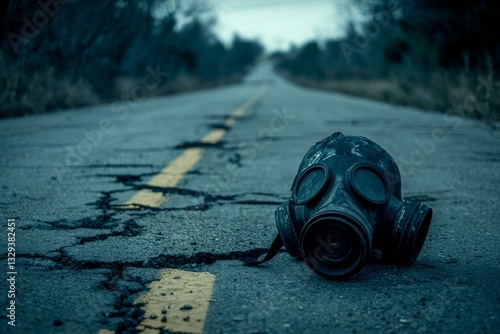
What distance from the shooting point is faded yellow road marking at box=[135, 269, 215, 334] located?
4.75ft

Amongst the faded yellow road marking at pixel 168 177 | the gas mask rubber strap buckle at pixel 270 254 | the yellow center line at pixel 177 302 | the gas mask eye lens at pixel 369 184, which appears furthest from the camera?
the faded yellow road marking at pixel 168 177

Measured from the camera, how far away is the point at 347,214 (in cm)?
161

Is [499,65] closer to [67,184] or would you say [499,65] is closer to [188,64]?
[67,184]

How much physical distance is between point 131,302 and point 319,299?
1.94 feet

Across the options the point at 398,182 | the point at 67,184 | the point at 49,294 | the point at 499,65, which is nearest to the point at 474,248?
the point at 398,182

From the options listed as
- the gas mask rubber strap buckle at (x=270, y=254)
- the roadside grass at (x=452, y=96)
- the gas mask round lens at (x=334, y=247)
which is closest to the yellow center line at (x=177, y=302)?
the gas mask rubber strap buckle at (x=270, y=254)

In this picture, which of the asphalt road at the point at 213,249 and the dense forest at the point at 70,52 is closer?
the asphalt road at the point at 213,249

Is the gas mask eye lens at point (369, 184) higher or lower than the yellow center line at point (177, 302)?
higher

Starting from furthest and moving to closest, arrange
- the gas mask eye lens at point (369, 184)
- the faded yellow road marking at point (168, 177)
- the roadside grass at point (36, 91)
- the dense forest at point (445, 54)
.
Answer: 1. the dense forest at point (445, 54)
2. the roadside grass at point (36, 91)
3. the faded yellow road marking at point (168, 177)
4. the gas mask eye lens at point (369, 184)

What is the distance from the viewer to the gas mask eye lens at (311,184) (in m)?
1.79

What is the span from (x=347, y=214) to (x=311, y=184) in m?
0.26

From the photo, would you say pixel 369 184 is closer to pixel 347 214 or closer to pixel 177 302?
pixel 347 214

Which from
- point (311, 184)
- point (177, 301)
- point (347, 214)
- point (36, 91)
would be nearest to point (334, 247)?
point (347, 214)

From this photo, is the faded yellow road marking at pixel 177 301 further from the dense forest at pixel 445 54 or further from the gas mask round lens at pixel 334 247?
the dense forest at pixel 445 54
